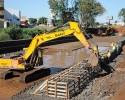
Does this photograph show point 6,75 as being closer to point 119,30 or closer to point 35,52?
point 35,52

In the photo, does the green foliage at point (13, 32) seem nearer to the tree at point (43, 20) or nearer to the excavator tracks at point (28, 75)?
the excavator tracks at point (28, 75)

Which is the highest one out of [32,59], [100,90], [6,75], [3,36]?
[3,36]

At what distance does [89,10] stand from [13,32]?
29.1 m

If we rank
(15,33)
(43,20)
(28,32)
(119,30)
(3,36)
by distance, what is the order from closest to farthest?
(3,36), (15,33), (28,32), (119,30), (43,20)

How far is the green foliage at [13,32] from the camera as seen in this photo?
2938cm

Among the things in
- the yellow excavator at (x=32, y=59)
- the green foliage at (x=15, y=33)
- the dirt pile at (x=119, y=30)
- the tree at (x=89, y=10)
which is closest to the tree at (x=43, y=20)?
the dirt pile at (x=119, y=30)

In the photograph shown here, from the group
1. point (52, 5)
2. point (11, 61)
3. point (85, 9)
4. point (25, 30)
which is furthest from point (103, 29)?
point (11, 61)

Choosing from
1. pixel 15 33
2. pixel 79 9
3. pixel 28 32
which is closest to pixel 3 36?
pixel 15 33

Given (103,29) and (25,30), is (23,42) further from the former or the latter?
(103,29)

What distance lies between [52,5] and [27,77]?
41348 mm

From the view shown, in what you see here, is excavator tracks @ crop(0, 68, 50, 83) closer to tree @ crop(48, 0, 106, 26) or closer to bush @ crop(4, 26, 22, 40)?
bush @ crop(4, 26, 22, 40)

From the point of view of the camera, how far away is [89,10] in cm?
5556

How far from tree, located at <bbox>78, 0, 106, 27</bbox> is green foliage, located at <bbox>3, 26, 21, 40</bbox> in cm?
2613

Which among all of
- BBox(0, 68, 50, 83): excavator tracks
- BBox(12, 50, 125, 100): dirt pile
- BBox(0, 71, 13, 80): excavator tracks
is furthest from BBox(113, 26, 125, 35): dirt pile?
BBox(0, 71, 13, 80): excavator tracks
